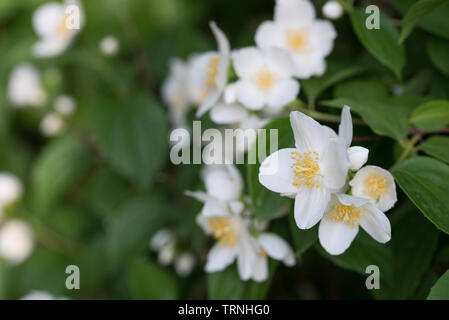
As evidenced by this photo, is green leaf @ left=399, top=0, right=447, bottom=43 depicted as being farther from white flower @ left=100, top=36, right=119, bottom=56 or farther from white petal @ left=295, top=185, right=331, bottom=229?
white flower @ left=100, top=36, right=119, bottom=56

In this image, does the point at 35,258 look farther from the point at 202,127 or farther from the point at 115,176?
the point at 202,127

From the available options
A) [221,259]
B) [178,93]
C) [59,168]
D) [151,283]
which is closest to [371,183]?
[221,259]

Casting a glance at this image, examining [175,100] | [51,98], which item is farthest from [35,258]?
[175,100]

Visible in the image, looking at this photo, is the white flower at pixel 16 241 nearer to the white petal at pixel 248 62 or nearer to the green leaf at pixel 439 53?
the white petal at pixel 248 62

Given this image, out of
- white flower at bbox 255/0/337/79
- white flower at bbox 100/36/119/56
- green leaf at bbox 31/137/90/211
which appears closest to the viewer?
white flower at bbox 255/0/337/79

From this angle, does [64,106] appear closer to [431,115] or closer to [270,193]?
[270,193]

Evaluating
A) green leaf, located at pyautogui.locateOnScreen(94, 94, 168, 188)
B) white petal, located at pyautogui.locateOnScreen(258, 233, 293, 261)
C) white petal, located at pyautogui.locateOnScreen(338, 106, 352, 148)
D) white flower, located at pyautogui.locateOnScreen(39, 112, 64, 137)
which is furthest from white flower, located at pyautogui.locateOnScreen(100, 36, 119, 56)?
white petal, located at pyautogui.locateOnScreen(338, 106, 352, 148)
